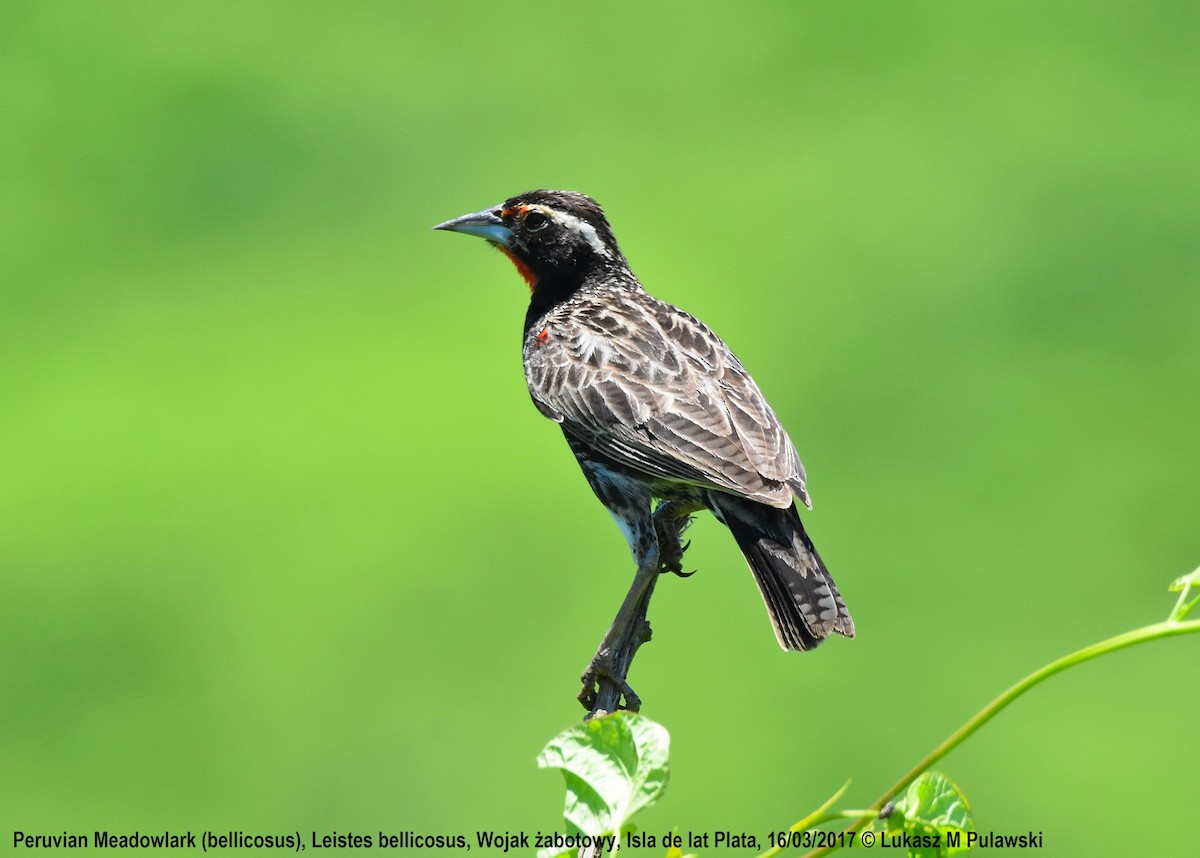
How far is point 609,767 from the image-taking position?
156 cm

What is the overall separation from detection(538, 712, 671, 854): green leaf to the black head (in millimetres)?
4787

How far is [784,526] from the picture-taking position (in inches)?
184

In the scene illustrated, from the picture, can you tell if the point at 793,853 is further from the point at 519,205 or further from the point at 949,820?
the point at 519,205

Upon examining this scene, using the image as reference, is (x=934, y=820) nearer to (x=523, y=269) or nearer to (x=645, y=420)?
(x=645, y=420)

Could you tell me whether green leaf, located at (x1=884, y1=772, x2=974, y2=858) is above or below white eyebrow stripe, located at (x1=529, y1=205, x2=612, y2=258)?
below

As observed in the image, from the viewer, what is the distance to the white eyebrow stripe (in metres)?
6.22

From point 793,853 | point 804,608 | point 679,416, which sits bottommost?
point 793,853

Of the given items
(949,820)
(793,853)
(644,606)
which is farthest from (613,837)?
(644,606)

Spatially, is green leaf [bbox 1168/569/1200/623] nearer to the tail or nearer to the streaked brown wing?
the tail

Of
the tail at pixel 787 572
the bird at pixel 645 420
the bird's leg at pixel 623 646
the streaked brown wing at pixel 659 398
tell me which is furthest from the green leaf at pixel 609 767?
the streaked brown wing at pixel 659 398

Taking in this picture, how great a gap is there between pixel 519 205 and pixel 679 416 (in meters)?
1.66

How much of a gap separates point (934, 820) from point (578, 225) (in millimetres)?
4919

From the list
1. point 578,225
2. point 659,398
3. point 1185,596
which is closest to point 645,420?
point 659,398

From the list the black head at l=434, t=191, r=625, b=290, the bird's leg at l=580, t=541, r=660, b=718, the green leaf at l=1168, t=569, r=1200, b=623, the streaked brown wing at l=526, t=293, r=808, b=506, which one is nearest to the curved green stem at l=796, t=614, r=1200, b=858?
the green leaf at l=1168, t=569, r=1200, b=623
